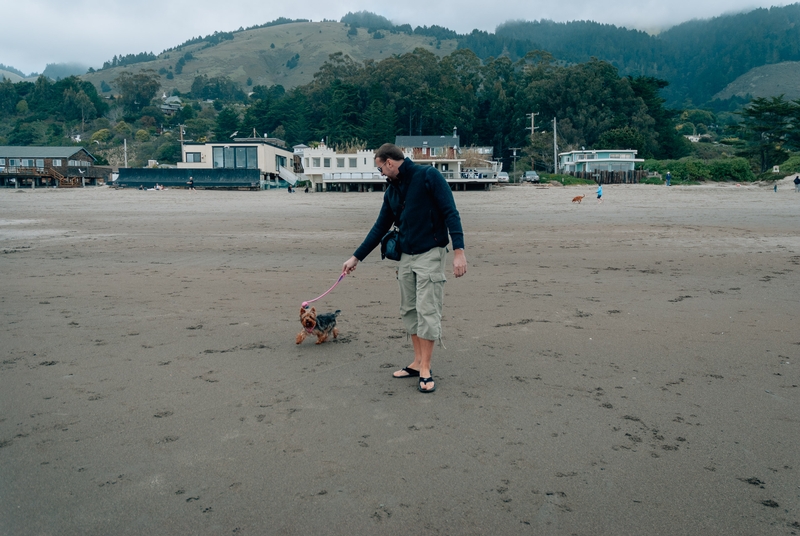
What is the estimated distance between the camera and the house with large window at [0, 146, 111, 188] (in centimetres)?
6069

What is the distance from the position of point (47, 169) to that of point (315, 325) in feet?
226

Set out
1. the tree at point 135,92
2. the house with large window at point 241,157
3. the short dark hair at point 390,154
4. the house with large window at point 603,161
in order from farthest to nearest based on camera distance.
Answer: the tree at point 135,92 < the house with large window at point 603,161 < the house with large window at point 241,157 < the short dark hair at point 390,154

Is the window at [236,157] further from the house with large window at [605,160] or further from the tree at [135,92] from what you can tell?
the tree at [135,92]

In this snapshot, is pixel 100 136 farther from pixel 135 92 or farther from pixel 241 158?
pixel 241 158

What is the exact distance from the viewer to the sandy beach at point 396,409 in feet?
9.03

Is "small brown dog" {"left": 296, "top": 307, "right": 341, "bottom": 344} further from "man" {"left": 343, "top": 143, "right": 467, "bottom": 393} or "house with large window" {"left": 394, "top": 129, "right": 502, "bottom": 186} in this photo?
"house with large window" {"left": 394, "top": 129, "right": 502, "bottom": 186}

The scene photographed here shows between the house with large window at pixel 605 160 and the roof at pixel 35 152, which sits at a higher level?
the roof at pixel 35 152

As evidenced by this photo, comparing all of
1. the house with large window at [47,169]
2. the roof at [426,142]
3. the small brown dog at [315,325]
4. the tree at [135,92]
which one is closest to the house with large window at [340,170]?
the roof at [426,142]

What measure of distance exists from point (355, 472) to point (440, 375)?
5.51ft

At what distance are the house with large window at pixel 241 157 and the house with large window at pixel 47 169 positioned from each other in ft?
40.3

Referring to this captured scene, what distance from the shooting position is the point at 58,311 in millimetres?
6742

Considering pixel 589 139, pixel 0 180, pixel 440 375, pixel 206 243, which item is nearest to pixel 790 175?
pixel 589 139

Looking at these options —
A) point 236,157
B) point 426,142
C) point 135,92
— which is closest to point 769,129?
point 426,142

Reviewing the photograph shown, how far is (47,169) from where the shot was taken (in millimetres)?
62250
